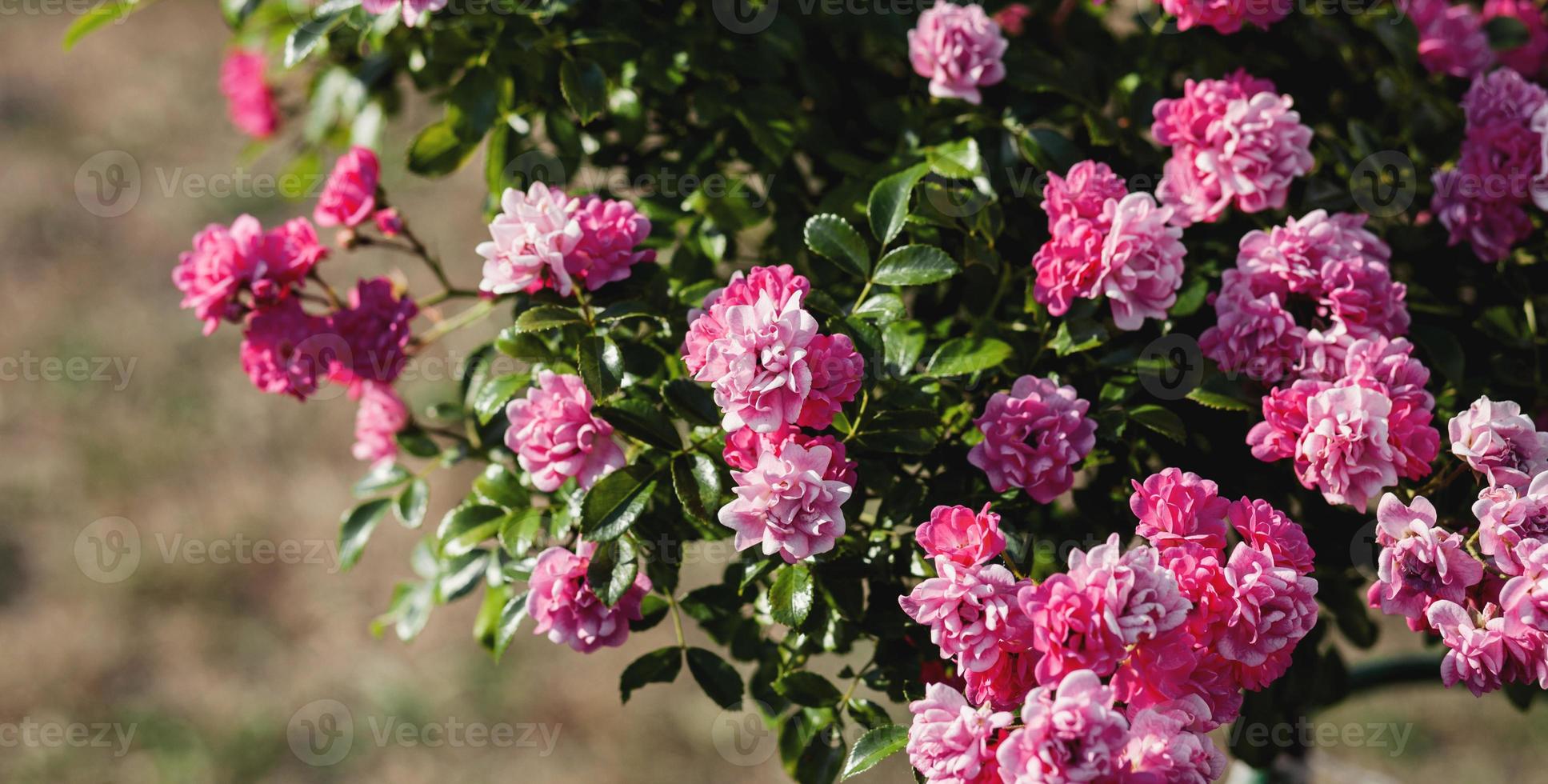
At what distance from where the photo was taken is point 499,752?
8.79 feet

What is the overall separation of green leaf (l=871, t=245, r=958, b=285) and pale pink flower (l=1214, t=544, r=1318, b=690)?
0.31 m

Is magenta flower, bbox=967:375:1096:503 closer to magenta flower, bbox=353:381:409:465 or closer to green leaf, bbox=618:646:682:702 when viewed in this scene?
green leaf, bbox=618:646:682:702

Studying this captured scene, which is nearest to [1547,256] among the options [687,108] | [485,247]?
[687,108]

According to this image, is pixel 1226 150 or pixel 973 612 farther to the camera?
pixel 1226 150

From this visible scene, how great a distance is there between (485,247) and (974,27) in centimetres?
51

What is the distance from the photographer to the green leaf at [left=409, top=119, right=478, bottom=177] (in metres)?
Answer: 1.26

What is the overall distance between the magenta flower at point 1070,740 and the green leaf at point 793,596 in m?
0.20

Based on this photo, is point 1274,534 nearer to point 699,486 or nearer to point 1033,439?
point 1033,439

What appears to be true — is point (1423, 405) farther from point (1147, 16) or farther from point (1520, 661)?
point (1147, 16)

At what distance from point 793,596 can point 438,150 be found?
0.63 m

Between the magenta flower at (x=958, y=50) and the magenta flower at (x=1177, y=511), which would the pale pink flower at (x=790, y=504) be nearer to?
the magenta flower at (x=1177, y=511)

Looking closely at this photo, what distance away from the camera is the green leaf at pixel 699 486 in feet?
3.12

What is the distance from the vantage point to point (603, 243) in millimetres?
1037

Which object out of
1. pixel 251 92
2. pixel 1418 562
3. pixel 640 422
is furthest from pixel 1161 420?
pixel 251 92
